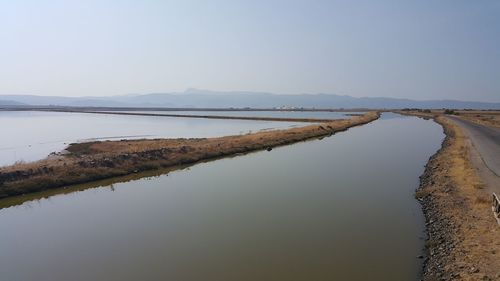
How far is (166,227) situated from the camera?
16875 mm

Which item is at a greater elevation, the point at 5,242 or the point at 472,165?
the point at 472,165

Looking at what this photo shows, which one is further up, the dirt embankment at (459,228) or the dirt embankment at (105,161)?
the dirt embankment at (459,228)

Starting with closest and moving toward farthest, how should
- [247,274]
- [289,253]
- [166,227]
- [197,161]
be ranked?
1. [247,274]
2. [289,253]
3. [166,227]
4. [197,161]

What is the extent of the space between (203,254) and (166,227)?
372 cm

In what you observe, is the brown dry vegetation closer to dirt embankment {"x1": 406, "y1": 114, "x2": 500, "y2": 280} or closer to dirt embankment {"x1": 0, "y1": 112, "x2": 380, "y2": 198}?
dirt embankment {"x1": 0, "y1": 112, "x2": 380, "y2": 198}

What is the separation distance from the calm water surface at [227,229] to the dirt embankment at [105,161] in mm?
3235

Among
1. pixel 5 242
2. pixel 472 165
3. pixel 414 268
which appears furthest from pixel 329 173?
pixel 5 242

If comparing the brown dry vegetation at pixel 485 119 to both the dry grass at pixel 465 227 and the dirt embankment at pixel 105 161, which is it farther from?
the dry grass at pixel 465 227

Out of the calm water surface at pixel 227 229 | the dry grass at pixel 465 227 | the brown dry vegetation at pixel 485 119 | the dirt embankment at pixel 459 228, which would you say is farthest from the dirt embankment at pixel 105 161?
the brown dry vegetation at pixel 485 119

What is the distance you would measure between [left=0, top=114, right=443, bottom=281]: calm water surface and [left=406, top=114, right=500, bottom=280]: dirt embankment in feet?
2.13

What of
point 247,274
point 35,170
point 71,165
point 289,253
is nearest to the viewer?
point 247,274

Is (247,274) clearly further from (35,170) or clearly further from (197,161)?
(197,161)

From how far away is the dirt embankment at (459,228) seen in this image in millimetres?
11203

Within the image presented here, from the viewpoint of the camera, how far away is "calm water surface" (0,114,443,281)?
12539 millimetres
